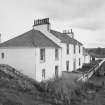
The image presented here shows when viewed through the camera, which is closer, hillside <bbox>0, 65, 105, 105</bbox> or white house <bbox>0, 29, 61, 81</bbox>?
hillside <bbox>0, 65, 105, 105</bbox>

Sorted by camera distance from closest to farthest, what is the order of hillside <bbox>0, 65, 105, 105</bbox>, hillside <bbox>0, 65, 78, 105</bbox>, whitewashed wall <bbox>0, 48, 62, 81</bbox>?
hillside <bbox>0, 65, 78, 105</bbox>, hillside <bbox>0, 65, 105, 105</bbox>, whitewashed wall <bbox>0, 48, 62, 81</bbox>

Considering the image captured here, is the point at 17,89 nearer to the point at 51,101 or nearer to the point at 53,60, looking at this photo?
the point at 51,101

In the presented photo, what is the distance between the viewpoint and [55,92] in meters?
12.8

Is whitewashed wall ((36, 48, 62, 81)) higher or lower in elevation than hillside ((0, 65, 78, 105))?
higher

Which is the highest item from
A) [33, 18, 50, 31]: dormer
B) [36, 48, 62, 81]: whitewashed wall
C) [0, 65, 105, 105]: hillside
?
[33, 18, 50, 31]: dormer

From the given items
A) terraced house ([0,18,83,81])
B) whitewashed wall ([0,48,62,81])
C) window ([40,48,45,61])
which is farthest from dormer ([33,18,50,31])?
window ([40,48,45,61])

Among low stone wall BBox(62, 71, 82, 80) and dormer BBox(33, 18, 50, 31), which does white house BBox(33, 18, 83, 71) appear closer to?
dormer BBox(33, 18, 50, 31)

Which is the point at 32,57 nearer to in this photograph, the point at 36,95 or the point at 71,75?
the point at 36,95

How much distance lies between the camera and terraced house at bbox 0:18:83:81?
15.9 meters

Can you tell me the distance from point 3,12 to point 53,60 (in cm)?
1197

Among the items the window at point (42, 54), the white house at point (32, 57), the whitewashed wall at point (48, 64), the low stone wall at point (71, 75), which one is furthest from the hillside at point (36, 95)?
the low stone wall at point (71, 75)

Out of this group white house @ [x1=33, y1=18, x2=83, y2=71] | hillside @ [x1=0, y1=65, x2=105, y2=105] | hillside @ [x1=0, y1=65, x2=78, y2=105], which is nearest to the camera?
hillside @ [x1=0, y1=65, x2=78, y2=105]

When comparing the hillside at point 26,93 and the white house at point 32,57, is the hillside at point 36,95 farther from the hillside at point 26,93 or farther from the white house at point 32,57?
the white house at point 32,57

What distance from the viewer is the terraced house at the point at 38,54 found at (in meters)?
15.9
